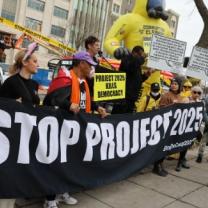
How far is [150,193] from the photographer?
4.82 m

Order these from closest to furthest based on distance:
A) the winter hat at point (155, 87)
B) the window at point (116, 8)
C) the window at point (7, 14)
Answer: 1. the winter hat at point (155, 87)
2. the window at point (7, 14)
3. the window at point (116, 8)

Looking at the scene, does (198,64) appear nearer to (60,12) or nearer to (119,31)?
(119,31)

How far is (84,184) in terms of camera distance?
408 centimetres

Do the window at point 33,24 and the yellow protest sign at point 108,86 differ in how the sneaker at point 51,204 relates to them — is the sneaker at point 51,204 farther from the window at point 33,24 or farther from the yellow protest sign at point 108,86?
the window at point 33,24

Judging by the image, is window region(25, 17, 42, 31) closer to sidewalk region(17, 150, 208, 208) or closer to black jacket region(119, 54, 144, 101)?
black jacket region(119, 54, 144, 101)

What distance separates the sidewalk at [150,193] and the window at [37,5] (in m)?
44.5

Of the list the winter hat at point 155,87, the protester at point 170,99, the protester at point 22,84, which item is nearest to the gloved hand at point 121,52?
the winter hat at point 155,87

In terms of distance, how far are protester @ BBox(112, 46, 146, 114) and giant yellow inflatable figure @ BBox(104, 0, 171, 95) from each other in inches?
17.2

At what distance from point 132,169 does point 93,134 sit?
3.31 ft

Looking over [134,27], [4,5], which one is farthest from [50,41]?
[4,5]

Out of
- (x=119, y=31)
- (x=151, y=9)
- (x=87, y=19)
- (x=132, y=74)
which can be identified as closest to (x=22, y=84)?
(x=132, y=74)

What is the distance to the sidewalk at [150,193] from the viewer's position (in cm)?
431

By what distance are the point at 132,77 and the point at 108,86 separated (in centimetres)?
115

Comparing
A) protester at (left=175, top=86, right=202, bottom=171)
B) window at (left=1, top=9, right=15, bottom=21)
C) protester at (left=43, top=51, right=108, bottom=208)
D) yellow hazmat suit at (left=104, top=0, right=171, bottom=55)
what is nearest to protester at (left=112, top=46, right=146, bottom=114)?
yellow hazmat suit at (left=104, top=0, right=171, bottom=55)
